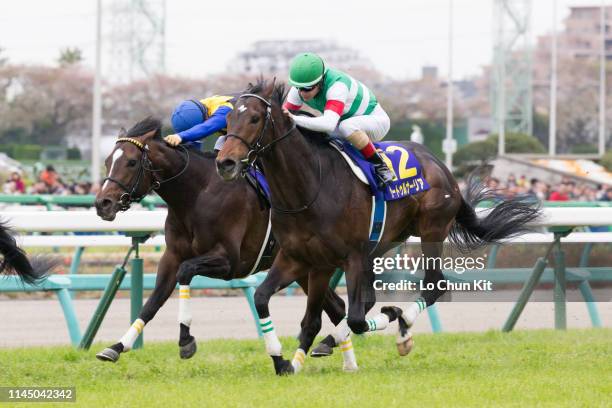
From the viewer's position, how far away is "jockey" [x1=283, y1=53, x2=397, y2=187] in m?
6.25

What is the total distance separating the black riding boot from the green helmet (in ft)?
2.00

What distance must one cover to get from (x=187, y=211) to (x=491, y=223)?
2.09m

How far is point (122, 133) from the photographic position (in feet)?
22.4

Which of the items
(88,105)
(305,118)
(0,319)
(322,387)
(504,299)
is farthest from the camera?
(88,105)

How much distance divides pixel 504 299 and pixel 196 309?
3.21m

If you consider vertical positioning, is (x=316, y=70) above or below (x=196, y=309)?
above

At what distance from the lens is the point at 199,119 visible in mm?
7148

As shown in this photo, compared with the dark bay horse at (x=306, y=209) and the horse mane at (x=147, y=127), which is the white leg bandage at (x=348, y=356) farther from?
the horse mane at (x=147, y=127)

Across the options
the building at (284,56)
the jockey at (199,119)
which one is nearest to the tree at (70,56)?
→ the building at (284,56)

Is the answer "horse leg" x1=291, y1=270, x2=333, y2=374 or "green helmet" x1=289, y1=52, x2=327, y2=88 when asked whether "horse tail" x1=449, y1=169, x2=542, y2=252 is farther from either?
"green helmet" x1=289, y1=52, x2=327, y2=88

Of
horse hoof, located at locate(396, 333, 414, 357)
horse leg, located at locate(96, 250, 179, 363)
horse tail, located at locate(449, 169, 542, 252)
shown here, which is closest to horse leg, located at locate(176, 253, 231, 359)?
horse leg, located at locate(96, 250, 179, 363)

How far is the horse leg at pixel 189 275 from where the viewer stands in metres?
6.47

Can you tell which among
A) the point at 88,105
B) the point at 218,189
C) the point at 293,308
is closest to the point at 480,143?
the point at 88,105

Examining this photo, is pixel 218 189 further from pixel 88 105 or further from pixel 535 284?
pixel 88 105
